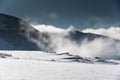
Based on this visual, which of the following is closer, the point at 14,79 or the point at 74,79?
the point at 14,79

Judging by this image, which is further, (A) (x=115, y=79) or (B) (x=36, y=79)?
(A) (x=115, y=79)

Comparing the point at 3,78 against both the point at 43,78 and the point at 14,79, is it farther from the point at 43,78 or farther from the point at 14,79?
the point at 43,78

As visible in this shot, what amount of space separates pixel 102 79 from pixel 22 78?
381 inches

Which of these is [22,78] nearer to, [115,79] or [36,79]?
[36,79]

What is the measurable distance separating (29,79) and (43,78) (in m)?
2.43

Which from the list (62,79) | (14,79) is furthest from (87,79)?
(14,79)

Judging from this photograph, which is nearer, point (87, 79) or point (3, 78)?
point (3, 78)

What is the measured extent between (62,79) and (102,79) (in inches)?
199

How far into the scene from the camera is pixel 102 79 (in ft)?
119

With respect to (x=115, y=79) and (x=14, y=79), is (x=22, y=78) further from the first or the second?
(x=115, y=79)

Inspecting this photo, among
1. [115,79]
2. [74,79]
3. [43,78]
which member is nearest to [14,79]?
[43,78]

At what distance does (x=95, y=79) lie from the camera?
35.7 meters

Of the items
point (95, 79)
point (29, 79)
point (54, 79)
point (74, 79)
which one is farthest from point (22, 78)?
point (95, 79)

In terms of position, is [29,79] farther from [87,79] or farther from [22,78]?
[87,79]
